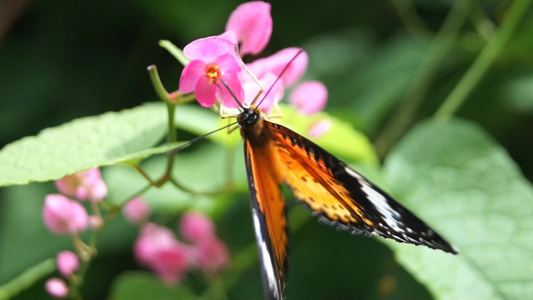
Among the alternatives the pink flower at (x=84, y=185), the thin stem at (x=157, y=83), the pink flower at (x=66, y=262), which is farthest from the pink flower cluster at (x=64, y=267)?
the thin stem at (x=157, y=83)

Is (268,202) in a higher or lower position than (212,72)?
lower

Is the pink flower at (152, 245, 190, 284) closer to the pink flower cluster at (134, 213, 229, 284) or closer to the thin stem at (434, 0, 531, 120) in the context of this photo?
the pink flower cluster at (134, 213, 229, 284)

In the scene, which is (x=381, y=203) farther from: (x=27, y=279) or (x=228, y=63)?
(x=27, y=279)

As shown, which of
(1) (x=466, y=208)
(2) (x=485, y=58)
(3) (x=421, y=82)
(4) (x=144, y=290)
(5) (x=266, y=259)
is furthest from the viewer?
(3) (x=421, y=82)

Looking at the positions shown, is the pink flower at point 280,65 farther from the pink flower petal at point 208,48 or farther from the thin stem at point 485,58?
the thin stem at point 485,58

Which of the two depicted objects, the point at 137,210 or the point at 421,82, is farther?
the point at 421,82

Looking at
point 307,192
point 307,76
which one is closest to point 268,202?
point 307,192

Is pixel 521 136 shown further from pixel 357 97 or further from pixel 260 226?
pixel 260 226
